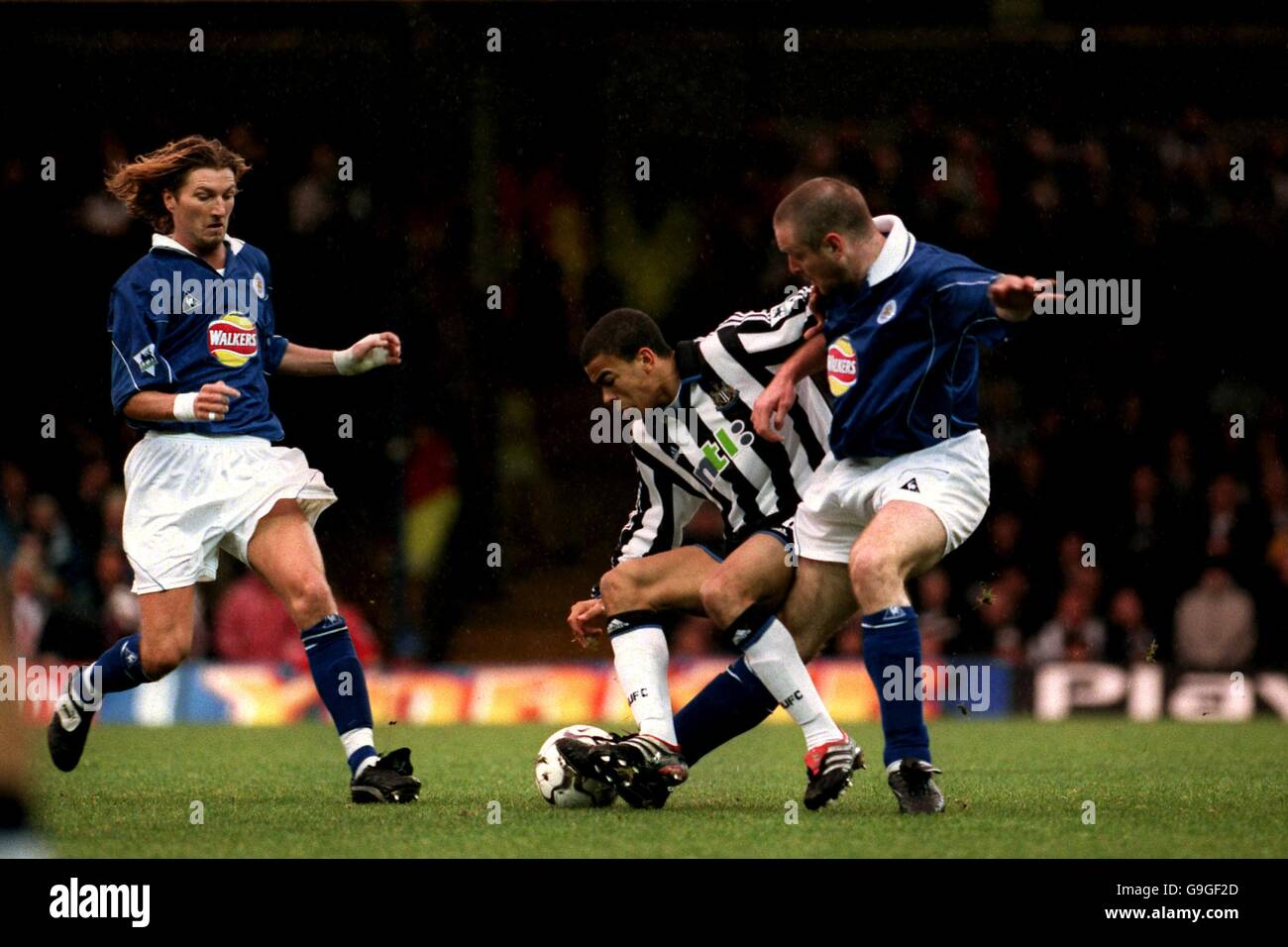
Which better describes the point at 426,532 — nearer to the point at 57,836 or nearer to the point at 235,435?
the point at 235,435

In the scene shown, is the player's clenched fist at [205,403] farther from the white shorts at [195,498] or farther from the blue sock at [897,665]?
the blue sock at [897,665]

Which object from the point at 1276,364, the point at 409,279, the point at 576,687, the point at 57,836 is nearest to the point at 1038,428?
the point at 1276,364

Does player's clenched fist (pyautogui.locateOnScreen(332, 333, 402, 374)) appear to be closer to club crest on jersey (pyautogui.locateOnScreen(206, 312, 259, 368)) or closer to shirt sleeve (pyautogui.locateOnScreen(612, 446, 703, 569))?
club crest on jersey (pyautogui.locateOnScreen(206, 312, 259, 368))

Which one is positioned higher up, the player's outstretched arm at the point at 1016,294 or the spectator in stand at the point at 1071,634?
the player's outstretched arm at the point at 1016,294

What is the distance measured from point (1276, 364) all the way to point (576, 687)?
223 inches

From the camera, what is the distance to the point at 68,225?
1309 centimetres

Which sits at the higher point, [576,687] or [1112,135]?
[1112,135]

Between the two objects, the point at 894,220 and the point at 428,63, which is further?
the point at 428,63

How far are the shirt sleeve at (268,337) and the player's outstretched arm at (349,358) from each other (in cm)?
2

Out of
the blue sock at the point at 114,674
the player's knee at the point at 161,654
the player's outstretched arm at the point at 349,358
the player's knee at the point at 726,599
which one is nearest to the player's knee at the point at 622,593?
the player's knee at the point at 726,599

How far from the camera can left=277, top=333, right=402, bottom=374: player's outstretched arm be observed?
5590 millimetres

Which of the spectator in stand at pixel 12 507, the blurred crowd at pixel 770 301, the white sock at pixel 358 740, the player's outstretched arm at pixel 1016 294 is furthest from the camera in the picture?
the spectator in stand at pixel 12 507

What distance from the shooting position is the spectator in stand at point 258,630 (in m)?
11.7
